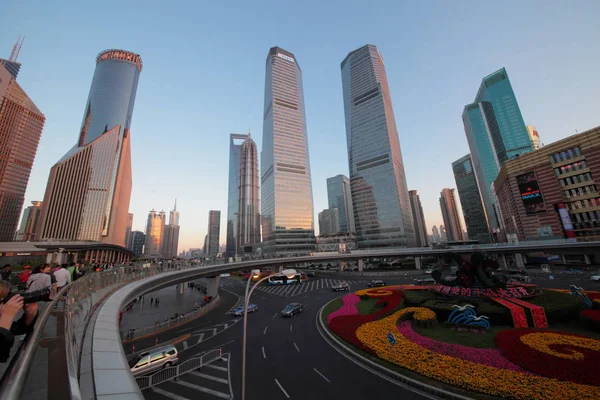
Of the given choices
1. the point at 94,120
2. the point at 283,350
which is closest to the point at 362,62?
the point at 94,120

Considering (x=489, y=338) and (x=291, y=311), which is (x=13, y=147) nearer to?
(x=291, y=311)

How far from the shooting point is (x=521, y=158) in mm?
78000

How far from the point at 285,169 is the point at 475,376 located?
5395 inches

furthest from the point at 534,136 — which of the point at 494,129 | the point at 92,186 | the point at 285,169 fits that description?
the point at 92,186

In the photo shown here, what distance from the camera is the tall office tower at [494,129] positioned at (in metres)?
154

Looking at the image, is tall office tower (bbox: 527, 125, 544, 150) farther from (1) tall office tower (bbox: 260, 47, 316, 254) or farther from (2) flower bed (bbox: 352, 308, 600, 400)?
(2) flower bed (bbox: 352, 308, 600, 400)

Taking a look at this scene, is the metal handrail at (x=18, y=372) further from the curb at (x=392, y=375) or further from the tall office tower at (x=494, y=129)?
the tall office tower at (x=494, y=129)

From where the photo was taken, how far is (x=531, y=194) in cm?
7438

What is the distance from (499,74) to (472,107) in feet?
79.0

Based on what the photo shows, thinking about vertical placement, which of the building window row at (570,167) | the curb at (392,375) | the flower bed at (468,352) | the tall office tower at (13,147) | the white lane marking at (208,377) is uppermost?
the tall office tower at (13,147)

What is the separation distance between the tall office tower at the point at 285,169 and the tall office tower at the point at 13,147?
115 m

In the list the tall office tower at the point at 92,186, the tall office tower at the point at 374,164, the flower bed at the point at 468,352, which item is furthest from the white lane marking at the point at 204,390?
the tall office tower at the point at 92,186

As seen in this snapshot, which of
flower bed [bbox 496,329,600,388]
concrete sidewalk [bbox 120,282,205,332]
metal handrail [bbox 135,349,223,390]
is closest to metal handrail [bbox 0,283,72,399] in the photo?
metal handrail [bbox 135,349,223,390]

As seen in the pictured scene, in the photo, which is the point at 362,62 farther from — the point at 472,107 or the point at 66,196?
the point at 66,196
